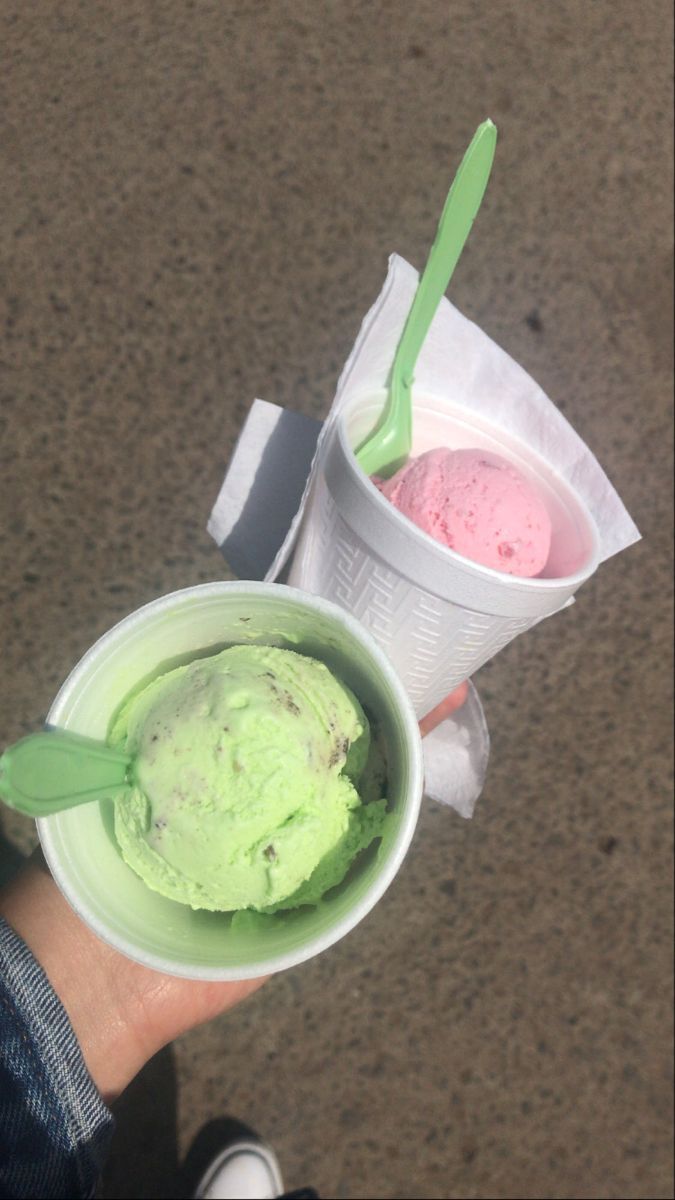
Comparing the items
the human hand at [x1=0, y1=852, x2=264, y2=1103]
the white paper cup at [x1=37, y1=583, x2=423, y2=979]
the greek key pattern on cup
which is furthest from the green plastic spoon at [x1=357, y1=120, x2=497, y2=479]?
the human hand at [x1=0, y1=852, x2=264, y2=1103]

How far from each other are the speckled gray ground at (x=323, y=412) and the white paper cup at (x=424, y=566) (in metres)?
0.56

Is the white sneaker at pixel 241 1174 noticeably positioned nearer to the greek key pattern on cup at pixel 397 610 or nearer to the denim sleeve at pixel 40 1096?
the denim sleeve at pixel 40 1096

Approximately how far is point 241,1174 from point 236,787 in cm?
124

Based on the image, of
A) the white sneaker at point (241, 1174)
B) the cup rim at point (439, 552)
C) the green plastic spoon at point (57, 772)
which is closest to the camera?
the green plastic spoon at point (57, 772)

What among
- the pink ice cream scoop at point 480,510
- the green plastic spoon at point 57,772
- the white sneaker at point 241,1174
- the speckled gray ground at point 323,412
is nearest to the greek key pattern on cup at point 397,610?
the pink ice cream scoop at point 480,510

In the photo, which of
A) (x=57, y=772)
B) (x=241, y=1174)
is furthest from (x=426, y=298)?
(x=241, y=1174)

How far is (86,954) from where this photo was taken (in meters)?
1.24

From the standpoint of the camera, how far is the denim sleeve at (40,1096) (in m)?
1.04

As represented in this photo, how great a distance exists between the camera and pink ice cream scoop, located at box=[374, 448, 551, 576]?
119cm

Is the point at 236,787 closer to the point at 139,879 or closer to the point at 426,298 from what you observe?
the point at 139,879

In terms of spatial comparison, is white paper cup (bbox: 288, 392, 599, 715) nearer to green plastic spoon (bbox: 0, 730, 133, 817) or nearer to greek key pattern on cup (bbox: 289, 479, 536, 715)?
greek key pattern on cup (bbox: 289, 479, 536, 715)

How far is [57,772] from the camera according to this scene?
0.83 meters

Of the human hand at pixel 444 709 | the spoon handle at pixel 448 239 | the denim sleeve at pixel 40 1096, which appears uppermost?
the spoon handle at pixel 448 239

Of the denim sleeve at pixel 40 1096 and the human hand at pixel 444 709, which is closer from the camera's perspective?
the denim sleeve at pixel 40 1096
